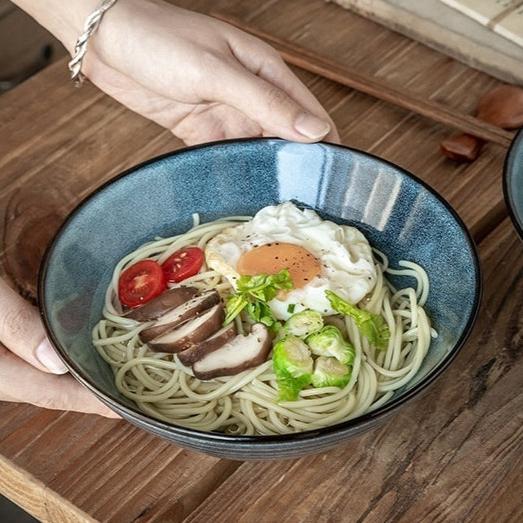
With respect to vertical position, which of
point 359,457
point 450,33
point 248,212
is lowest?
point 359,457

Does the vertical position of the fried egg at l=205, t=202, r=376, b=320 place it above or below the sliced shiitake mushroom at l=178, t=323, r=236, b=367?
above

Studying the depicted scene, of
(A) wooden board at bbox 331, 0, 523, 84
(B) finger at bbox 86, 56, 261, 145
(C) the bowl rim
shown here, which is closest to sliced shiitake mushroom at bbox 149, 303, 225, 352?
(C) the bowl rim

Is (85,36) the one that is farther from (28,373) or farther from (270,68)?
(28,373)

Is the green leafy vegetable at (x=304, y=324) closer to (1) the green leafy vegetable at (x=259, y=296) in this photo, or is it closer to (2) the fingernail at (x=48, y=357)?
(1) the green leafy vegetable at (x=259, y=296)

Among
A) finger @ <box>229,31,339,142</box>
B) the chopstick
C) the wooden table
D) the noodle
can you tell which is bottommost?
the wooden table

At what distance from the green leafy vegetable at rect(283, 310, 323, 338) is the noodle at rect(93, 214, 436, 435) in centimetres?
8

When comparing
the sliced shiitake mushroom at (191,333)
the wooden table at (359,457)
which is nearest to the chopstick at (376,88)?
the wooden table at (359,457)

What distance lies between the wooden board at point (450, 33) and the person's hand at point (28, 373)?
152 centimetres

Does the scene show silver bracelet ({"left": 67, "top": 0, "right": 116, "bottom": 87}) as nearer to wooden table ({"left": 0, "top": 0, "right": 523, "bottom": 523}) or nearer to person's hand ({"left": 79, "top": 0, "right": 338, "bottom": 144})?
person's hand ({"left": 79, "top": 0, "right": 338, "bottom": 144})

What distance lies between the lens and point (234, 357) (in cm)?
182

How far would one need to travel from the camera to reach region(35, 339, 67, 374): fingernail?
179cm

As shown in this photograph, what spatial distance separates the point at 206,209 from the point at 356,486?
0.77 meters

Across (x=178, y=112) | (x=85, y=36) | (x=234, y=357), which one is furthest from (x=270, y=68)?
(x=234, y=357)

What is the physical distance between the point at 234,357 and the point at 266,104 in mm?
611
